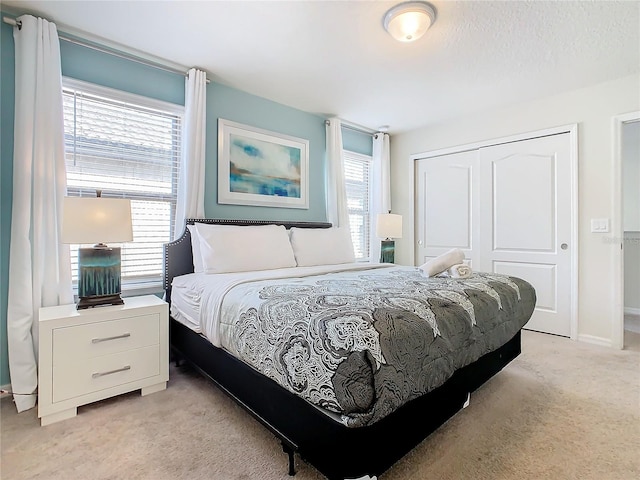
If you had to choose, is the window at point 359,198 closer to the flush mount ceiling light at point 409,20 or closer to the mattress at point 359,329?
the flush mount ceiling light at point 409,20

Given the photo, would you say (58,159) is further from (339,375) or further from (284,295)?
(339,375)

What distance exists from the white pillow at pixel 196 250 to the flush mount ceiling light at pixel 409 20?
2082 millimetres

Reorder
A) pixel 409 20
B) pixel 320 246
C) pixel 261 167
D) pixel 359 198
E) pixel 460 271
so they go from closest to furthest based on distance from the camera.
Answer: pixel 409 20 → pixel 460 271 → pixel 320 246 → pixel 261 167 → pixel 359 198

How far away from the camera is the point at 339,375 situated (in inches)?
43.5

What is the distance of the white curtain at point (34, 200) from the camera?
203 centimetres

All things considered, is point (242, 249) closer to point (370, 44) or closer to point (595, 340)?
point (370, 44)

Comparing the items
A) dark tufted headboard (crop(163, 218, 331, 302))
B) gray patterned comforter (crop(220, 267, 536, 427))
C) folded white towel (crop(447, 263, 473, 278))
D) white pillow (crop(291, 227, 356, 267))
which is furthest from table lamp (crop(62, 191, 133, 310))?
folded white towel (crop(447, 263, 473, 278))

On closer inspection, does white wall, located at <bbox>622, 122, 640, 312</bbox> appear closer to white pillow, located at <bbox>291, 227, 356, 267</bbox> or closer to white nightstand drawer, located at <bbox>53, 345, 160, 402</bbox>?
white pillow, located at <bbox>291, 227, 356, 267</bbox>

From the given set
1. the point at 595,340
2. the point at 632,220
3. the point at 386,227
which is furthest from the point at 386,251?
the point at 632,220

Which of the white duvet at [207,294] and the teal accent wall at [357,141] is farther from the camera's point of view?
the teal accent wall at [357,141]

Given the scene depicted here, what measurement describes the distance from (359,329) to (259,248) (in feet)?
5.75

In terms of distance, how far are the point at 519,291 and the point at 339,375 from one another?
1.68 metres

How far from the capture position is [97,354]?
1948 mm

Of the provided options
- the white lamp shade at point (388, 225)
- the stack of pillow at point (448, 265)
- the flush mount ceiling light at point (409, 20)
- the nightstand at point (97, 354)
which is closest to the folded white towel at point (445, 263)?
the stack of pillow at point (448, 265)
